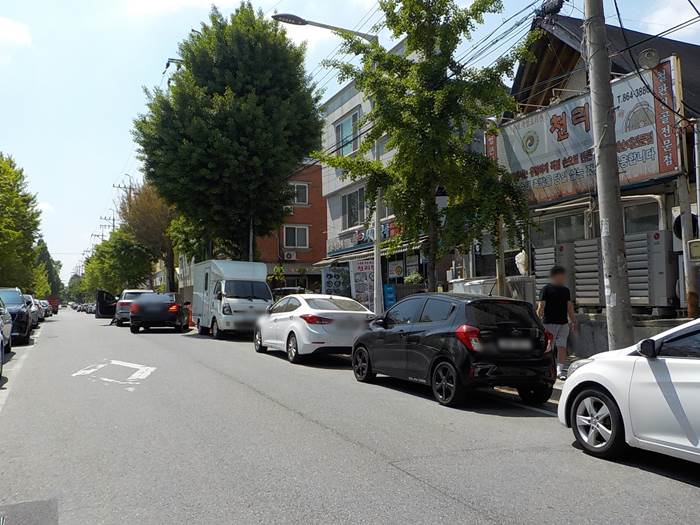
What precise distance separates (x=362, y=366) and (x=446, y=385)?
2.38m

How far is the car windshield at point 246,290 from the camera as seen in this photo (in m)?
19.1

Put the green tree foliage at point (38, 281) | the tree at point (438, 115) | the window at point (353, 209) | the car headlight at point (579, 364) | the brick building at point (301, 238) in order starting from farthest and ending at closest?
1. the green tree foliage at point (38, 281)
2. the brick building at point (301, 238)
3. the window at point (353, 209)
4. the tree at point (438, 115)
5. the car headlight at point (579, 364)

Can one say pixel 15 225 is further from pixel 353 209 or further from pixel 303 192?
pixel 353 209

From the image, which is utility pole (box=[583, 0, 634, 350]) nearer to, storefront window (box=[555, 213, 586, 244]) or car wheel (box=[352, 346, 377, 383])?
car wheel (box=[352, 346, 377, 383])

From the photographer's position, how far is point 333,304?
12.9 meters

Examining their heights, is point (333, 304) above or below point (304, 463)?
above

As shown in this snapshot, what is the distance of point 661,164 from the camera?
10.6m

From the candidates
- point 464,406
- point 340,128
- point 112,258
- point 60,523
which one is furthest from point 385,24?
point 112,258

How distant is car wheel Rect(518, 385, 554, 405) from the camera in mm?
8430

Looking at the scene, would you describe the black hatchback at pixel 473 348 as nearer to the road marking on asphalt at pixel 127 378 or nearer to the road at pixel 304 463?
the road at pixel 304 463

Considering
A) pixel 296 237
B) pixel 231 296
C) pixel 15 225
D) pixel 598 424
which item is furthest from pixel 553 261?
pixel 15 225

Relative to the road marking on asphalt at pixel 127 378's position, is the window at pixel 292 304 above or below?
above

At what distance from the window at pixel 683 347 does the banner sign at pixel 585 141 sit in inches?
245

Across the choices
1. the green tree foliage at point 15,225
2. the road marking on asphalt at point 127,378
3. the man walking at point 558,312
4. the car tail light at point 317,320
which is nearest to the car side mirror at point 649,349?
the man walking at point 558,312
